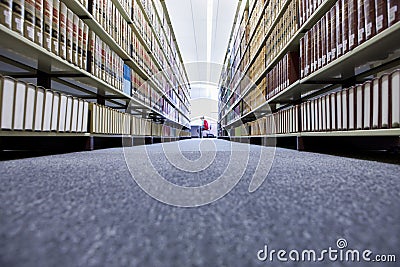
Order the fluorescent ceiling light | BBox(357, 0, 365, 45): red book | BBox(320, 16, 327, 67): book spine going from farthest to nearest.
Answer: the fluorescent ceiling light, BBox(320, 16, 327, 67): book spine, BBox(357, 0, 365, 45): red book

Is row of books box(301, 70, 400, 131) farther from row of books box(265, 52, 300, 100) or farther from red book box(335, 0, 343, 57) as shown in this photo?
row of books box(265, 52, 300, 100)

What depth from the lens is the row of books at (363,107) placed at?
0.97 meters

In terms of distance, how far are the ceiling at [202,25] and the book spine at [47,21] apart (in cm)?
418

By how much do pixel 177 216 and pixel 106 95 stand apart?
96.0 inches

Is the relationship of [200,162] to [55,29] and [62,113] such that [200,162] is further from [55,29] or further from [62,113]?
[55,29]

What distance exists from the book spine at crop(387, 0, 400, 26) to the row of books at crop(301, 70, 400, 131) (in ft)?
0.64

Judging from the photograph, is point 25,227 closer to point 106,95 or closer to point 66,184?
point 66,184

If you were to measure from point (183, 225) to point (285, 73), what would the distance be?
6.97 ft

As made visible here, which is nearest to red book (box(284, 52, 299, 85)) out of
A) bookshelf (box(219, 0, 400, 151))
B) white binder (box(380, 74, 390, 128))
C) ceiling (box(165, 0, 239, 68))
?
bookshelf (box(219, 0, 400, 151))

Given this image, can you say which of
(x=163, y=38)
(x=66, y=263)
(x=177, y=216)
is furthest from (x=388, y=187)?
(x=163, y=38)

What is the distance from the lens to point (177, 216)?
1.21 ft

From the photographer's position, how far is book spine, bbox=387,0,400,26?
0.92 m

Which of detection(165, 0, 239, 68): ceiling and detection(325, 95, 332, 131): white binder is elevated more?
detection(165, 0, 239, 68): ceiling

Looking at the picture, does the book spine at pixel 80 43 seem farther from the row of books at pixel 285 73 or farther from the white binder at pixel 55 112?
the row of books at pixel 285 73
